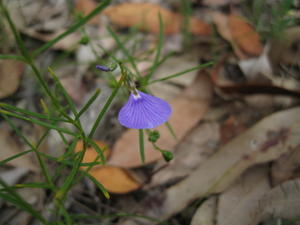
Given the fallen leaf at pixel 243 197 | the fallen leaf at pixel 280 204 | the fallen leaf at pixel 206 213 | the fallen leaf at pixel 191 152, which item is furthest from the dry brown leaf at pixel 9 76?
the fallen leaf at pixel 280 204

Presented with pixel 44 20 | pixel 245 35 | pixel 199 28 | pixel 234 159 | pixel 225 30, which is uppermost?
pixel 44 20

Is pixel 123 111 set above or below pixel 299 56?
above

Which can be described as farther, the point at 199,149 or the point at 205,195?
the point at 199,149

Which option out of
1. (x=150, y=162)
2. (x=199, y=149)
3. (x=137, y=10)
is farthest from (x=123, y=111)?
(x=137, y=10)

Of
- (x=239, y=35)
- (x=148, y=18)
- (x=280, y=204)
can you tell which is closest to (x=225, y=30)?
(x=239, y=35)

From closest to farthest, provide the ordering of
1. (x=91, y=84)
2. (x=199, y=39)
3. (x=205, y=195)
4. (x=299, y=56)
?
(x=205, y=195) < (x=299, y=56) < (x=91, y=84) < (x=199, y=39)

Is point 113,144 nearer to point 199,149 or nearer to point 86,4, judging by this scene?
point 199,149

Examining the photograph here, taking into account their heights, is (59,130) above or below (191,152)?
above

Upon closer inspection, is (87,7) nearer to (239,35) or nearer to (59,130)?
(239,35)
